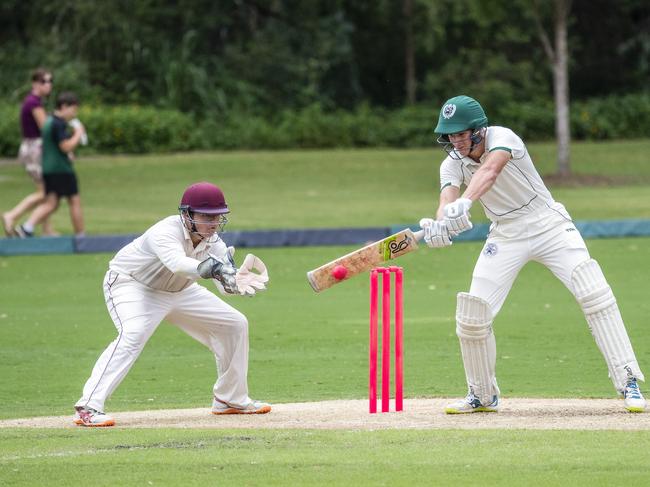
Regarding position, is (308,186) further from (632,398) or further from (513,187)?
(632,398)

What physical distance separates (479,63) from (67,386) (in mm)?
28241

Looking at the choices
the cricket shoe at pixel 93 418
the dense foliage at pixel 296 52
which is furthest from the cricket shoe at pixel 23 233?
the dense foliage at pixel 296 52

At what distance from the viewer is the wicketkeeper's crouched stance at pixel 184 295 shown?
299 inches

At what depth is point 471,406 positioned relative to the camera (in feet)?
26.1

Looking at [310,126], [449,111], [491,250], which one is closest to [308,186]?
[310,126]

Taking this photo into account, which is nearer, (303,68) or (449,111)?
(449,111)

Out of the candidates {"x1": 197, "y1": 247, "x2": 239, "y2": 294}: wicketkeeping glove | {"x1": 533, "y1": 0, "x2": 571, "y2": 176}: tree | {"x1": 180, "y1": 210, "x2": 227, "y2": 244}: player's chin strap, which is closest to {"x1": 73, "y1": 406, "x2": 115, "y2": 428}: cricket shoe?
{"x1": 197, "y1": 247, "x2": 239, "y2": 294}: wicketkeeping glove

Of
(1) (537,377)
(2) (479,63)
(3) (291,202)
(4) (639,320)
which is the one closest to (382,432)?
(1) (537,377)

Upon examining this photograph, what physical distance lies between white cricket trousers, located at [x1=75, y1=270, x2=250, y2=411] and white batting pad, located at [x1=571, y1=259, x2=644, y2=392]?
201 cm

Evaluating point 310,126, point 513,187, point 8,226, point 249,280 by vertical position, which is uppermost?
point 310,126

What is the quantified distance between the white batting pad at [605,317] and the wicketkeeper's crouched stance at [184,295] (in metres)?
1.78

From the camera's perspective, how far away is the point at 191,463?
251 inches

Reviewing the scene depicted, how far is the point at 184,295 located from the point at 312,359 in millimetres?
2673

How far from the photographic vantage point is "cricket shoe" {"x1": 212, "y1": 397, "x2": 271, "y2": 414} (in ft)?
27.1
